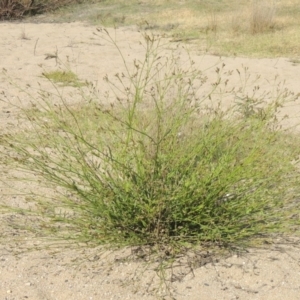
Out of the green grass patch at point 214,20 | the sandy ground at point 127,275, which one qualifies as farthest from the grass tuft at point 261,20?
the sandy ground at point 127,275

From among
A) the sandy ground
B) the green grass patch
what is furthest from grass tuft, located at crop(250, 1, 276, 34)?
the sandy ground

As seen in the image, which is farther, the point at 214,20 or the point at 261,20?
the point at 214,20

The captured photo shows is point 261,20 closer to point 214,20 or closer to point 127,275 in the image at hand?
point 214,20

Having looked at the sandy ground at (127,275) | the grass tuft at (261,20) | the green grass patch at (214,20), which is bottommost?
the green grass patch at (214,20)

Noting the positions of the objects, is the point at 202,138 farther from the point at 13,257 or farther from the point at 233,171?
the point at 13,257

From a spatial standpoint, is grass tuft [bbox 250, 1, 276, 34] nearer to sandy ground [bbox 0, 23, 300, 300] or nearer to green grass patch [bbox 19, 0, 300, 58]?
green grass patch [bbox 19, 0, 300, 58]

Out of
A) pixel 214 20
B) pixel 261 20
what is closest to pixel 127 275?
pixel 261 20

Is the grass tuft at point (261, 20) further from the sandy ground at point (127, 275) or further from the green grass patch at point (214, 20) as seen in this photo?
the sandy ground at point (127, 275)

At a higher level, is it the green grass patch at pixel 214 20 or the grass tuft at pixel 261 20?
the grass tuft at pixel 261 20

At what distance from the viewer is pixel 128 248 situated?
3115 mm

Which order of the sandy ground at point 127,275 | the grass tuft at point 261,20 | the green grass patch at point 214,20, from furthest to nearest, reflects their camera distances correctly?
the grass tuft at point 261,20
the green grass patch at point 214,20
the sandy ground at point 127,275

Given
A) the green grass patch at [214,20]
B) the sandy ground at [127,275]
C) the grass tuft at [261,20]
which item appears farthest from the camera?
the grass tuft at [261,20]

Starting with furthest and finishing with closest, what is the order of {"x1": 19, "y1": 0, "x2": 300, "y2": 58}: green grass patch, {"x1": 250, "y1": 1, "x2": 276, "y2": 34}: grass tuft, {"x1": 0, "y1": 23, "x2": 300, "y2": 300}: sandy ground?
{"x1": 250, "y1": 1, "x2": 276, "y2": 34}: grass tuft
{"x1": 19, "y1": 0, "x2": 300, "y2": 58}: green grass patch
{"x1": 0, "y1": 23, "x2": 300, "y2": 300}: sandy ground

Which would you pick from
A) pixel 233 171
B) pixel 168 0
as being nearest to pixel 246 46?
pixel 168 0
